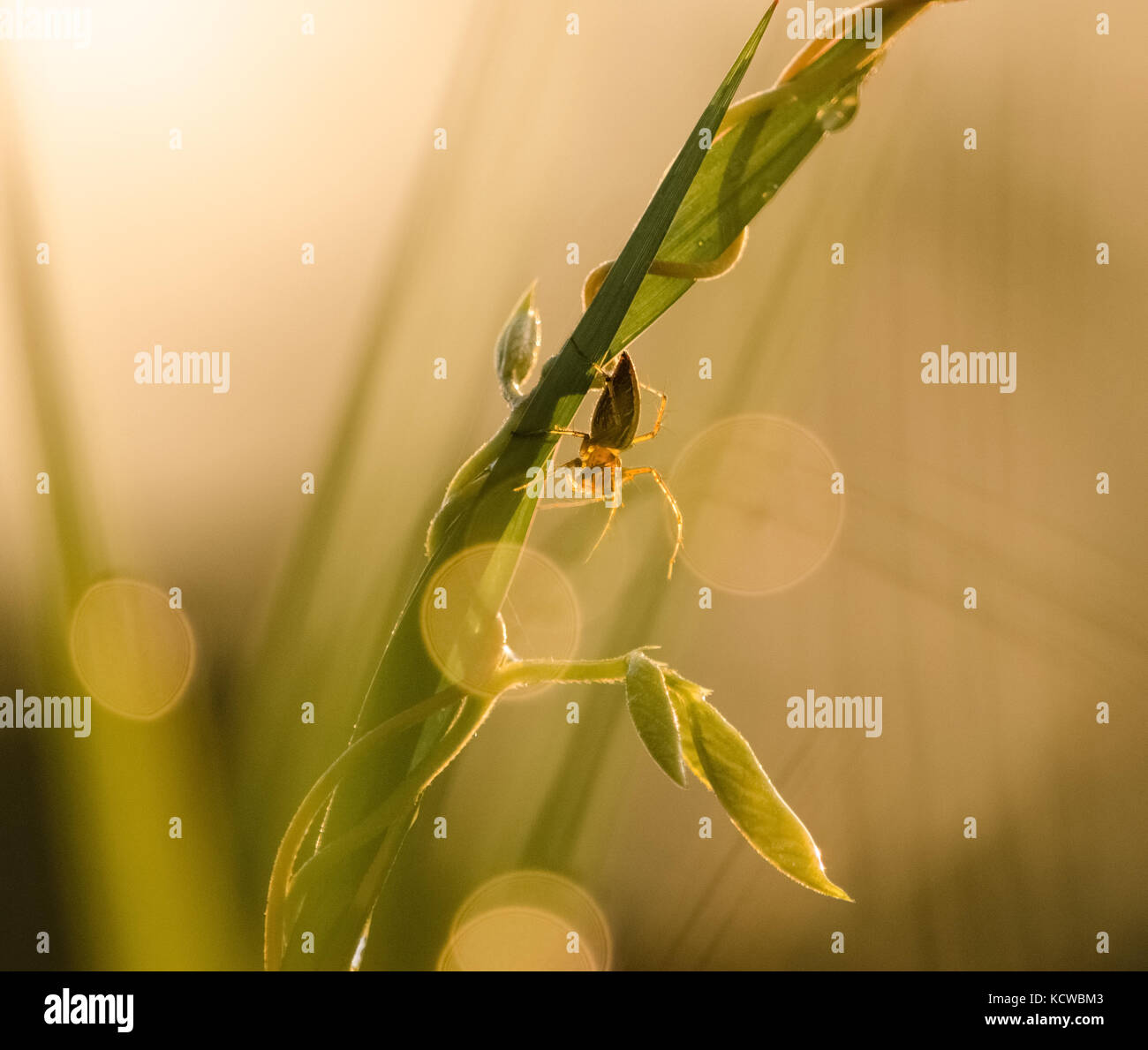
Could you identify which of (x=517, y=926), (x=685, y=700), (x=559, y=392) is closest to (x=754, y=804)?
(x=685, y=700)

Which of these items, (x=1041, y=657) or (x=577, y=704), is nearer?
(x=577, y=704)

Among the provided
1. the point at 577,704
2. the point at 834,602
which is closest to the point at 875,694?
the point at 834,602

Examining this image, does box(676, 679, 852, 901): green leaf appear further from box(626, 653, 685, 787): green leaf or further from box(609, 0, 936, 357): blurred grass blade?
box(609, 0, 936, 357): blurred grass blade

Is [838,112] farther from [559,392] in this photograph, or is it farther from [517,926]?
[517,926]

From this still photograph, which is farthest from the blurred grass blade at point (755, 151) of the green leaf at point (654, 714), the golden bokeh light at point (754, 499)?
the golden bokeh light at point (754, 499)

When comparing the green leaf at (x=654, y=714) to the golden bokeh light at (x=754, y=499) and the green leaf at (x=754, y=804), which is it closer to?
the green leaf at (x=754, y=804)

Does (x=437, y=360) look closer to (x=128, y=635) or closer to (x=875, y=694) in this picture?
(x=128, y=635)
